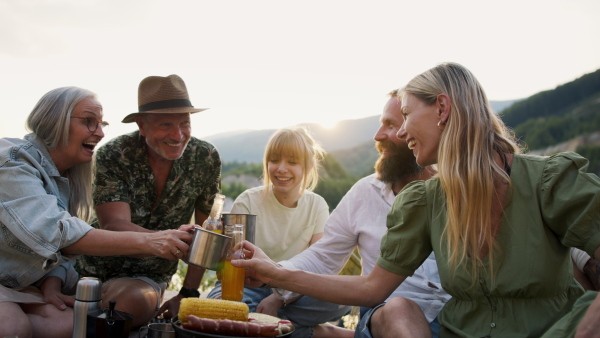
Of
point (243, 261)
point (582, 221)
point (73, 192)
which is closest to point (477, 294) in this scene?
point (582, 221)

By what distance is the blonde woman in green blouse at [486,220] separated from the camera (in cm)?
229

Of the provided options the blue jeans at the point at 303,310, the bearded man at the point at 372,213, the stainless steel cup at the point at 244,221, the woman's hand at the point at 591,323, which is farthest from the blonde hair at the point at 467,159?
the blue jeans at the point at 303,310

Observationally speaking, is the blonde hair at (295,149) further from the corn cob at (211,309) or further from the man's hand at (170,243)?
the corn cob at (211,309)

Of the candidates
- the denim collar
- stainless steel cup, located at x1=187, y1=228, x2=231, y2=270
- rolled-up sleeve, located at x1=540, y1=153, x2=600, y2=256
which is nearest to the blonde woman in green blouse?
rolled-up sleeve, located at x1=540, y1=153, x2=600, y2=256

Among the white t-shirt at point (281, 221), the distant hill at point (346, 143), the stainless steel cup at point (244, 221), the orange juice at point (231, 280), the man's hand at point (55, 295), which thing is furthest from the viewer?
the distant hill at point (346, 143)

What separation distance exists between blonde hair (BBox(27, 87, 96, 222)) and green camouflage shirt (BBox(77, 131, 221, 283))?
0.18m

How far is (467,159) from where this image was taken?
2.47 m

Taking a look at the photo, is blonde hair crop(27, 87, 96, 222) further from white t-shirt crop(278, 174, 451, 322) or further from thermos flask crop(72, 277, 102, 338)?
white t-shirt crop(278, 174, 451, 322)

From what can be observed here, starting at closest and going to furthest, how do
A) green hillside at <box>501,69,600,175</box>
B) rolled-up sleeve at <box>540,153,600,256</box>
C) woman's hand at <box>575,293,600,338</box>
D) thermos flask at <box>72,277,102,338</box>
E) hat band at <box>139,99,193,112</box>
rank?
woman's hand at <box>575,293,600,338</box>, rolled-up sleeve at <box>540,153,600,256</box>, thermos flask at <box>72,277,102,338</box>, hat band at <box>139,99,193,112</box>, green hillside at <box>501,69,600,175</box>

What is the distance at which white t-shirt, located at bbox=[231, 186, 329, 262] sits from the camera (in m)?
4.58

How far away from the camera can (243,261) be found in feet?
9.49

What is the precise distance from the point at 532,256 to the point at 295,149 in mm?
2686

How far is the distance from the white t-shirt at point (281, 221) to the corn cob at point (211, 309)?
2014mm

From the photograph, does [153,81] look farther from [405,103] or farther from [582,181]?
[582,181]
